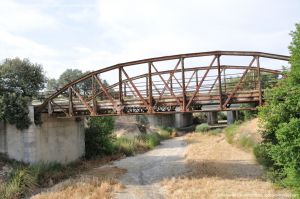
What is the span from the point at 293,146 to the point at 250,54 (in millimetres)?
7167

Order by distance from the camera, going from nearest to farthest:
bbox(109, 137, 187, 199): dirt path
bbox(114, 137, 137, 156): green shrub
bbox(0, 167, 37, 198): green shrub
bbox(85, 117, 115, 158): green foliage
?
bbox(0, 167, 37, 198): green shrub
bbox(109, 137, 187, 199): dirt path
bbox(85, 117, 115, 158): green foliage
bbox(114, 137, 137, 156): green shrub

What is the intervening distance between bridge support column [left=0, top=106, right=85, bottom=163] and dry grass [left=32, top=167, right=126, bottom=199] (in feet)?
11.4

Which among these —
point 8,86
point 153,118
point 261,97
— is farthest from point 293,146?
point 153,118

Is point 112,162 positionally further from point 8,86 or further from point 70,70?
point 70,70

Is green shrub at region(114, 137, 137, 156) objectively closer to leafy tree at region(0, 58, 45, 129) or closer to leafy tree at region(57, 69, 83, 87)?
leafy tree at region(0, 58, 45, 129)

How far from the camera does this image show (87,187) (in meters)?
22.7

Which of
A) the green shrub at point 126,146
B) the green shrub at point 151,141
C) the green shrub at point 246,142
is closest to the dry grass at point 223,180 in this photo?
the green shrub at point 246,142

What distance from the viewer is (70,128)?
3073 centimetres

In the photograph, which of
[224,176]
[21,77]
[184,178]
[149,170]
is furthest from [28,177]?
[224,176]

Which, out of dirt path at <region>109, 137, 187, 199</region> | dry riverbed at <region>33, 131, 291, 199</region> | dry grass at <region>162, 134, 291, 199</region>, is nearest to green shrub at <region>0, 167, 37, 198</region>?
dry riverbed at <region>33, 131, 291, 199</region>

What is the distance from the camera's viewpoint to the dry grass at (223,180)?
20625 millimetres

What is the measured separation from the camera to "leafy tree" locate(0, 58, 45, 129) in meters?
26.0

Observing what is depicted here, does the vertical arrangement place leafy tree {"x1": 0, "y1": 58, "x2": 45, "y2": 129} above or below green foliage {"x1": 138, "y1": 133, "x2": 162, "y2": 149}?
above

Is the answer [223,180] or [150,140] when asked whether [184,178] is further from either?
[150,140]
